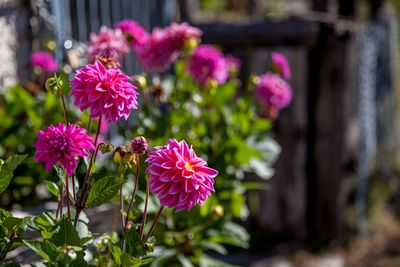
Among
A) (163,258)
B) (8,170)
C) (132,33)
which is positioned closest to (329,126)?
(132,33)

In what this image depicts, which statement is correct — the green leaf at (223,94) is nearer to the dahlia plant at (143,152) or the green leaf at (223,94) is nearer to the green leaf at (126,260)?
the dahlia plant at (143,152)

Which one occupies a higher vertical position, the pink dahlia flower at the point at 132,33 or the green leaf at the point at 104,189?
the pink dahlia flower at the point at 132,33

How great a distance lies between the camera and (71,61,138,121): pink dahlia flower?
1310 mm

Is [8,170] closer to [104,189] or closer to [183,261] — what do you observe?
[104,189]

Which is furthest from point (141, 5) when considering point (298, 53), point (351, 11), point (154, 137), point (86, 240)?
point (86, 240)

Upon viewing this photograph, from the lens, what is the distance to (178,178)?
125 centimetres

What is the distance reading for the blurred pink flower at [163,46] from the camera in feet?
7.86

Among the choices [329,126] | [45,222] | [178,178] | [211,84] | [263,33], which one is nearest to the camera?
[178,178]

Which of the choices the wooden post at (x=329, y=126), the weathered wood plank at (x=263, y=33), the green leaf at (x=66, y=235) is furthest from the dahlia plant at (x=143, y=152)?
the wooden post at (x=329, y=126)

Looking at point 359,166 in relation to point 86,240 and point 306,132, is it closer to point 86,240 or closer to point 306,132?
point 306,132

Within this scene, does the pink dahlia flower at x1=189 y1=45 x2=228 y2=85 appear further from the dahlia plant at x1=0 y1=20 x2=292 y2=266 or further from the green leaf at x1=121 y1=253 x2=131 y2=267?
the green leaf at x1=121 y1=253 x2=131 y2=267

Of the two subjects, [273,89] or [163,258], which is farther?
[273,89]

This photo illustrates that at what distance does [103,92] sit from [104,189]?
203 millimetres

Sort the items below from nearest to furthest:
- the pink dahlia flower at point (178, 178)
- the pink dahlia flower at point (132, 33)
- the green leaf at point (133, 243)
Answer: the pink dahlia flower at point (178, 178), the green leaf at point (133, 243), the pink dahlia flower at point (132, 33)
